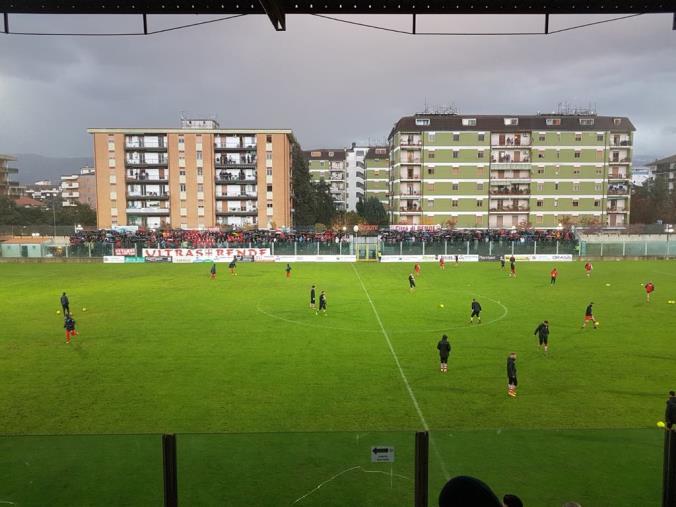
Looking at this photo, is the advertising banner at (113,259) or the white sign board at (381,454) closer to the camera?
the white sign board at (381,454)

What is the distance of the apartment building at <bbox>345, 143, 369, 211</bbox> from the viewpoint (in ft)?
→ 445

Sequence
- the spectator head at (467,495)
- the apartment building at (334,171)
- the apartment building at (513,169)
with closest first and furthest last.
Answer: the spectator head at (467,495) → the apartment building at (513,169) → the apartment building at (334,171)

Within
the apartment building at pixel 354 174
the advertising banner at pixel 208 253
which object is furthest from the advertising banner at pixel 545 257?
the apartment building at pixel 354 174

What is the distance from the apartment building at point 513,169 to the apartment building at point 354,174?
48.0 m

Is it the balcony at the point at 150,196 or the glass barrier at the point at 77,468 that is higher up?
the balcony at the point at 150,196

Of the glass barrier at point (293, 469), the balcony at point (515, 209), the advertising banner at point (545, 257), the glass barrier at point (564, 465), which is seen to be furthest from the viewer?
the balcony at point (515, 209)

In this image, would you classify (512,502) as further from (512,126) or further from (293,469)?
(512,126)

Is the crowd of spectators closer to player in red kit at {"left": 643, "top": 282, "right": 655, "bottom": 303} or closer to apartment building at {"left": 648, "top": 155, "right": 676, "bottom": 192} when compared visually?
player in red kit at {"left": 643, "top": 282, "right": 655, "bottom": 303}

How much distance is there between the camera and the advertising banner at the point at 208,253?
61844 millimetres

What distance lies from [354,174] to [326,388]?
4820 inches

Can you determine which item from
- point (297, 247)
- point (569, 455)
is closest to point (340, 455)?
point (569, 455)

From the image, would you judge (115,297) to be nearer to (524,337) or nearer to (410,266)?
(524,337)

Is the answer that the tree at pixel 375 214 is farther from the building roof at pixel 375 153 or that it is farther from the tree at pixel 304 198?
the building roof at pixel 375 153

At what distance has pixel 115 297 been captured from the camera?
3588 centimetres
